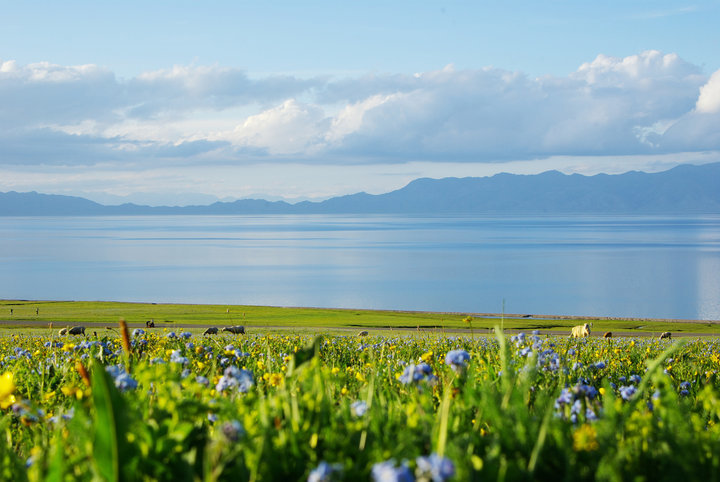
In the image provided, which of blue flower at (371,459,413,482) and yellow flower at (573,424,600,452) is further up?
blue flower at (371,459,413,482)

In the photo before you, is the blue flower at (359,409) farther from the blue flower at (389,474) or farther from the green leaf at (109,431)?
the blue flower at (389,474)

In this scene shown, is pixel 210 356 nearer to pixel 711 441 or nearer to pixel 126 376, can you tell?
pixel 126 376

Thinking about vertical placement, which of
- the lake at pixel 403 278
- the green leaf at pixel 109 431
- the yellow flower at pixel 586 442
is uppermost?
the green leaf at pixel 109 431

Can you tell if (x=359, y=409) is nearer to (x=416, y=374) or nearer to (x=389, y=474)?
(x=416, y=374)

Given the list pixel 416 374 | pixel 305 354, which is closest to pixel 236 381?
pixel 305 354

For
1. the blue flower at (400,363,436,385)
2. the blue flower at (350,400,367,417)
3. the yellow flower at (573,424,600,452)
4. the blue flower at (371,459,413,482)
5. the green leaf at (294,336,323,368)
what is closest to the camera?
the blue flower at (371,459,413,482)

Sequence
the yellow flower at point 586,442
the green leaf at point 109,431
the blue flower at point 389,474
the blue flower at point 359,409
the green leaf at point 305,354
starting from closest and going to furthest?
the blue flower at point 389,474, the green leaf at point 109,431, the yellow flower at point 586,442, the blue flower at point 359,409, the green leaf at point 305,354

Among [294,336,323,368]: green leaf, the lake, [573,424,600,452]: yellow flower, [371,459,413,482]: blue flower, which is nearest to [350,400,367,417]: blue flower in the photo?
[294,336,323,368]: green leaf

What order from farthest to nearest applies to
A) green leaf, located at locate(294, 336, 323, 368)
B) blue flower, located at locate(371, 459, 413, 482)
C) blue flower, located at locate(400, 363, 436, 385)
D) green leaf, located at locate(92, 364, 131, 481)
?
blue flower, located at locate(400, 363, 436, 385) → green leaf, located at locate(294, 336, 323, 368) → green leaf, located at locate(92, 364, 131, 481) → blue flower, located at locate(371, 459, 413, 482)

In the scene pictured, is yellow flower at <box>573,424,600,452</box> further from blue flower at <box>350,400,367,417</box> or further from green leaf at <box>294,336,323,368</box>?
green leaf at <box>294,336,323,368</box>

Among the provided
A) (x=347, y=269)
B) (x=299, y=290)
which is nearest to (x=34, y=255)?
(x=347, y=269)

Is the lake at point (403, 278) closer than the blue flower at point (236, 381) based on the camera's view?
No

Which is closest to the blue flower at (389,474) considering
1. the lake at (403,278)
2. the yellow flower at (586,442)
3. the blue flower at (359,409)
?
the yellow flower at (586,442)

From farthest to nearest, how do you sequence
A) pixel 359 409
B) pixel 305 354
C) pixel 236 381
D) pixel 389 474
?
pixel 236 381 < pixel 305 354 < pixel 359 409 < pixel 389 474
